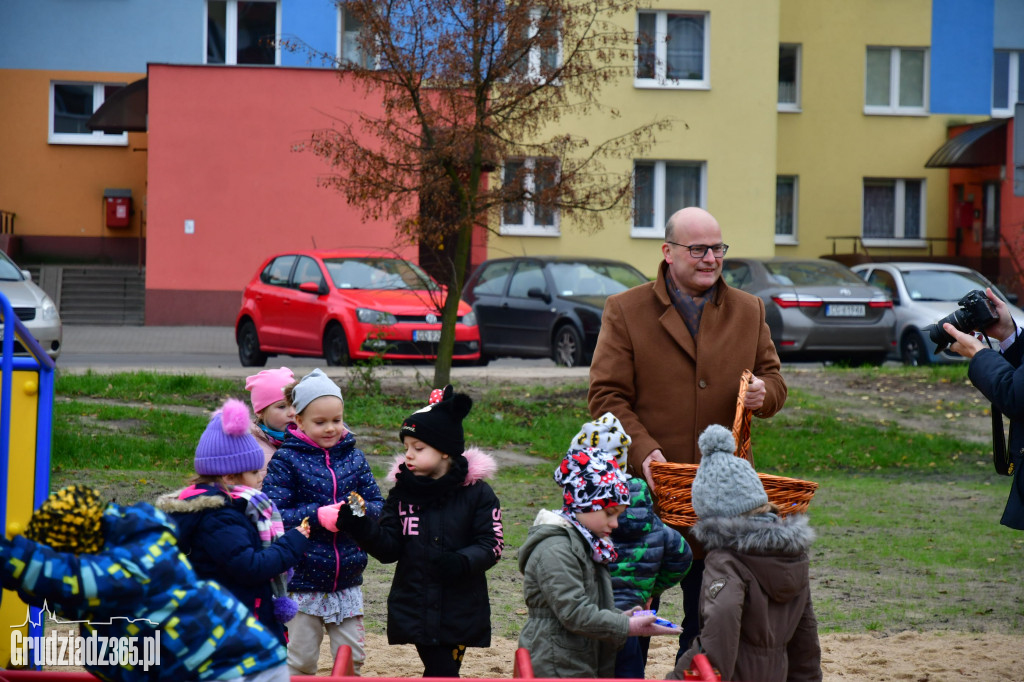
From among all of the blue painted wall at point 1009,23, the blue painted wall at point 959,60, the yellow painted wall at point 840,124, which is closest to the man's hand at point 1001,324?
the yellow painted wall at point 840,124

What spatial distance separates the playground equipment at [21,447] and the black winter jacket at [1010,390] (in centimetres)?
351

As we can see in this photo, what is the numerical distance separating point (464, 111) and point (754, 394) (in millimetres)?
8619

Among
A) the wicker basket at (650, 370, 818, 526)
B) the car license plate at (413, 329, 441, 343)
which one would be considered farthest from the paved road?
the wicker basket at (650, 370, 818, 526)

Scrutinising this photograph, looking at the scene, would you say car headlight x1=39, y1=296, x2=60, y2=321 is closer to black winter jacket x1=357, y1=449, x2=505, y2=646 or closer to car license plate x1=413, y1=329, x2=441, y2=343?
car license plate x1=413, y1=329, x2=441, y2=343

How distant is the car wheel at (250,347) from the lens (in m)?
18.1

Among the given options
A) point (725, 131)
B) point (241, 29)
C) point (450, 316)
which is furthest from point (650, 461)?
point (241, 29)

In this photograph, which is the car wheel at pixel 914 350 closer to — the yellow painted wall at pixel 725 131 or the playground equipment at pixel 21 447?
the yellow painted wall at pixel 725 131

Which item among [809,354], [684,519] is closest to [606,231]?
[809,354]

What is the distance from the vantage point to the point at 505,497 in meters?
9.91

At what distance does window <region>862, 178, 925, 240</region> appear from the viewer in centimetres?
3375

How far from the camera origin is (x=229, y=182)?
92.7ft

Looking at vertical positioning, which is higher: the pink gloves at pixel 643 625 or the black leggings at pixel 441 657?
the pink gloves at pixel 643 625

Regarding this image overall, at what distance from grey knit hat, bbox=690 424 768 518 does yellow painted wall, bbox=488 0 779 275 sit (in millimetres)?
25293

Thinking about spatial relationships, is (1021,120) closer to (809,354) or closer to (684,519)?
(684,519)
